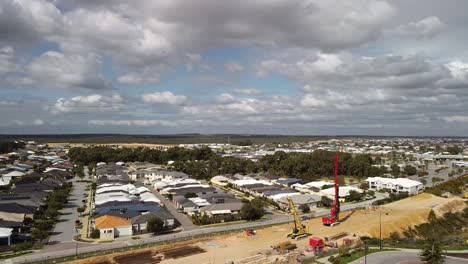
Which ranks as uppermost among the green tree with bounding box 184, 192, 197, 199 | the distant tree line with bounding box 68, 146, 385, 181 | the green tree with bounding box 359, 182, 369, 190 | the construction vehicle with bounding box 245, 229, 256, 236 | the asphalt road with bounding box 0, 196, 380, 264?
the distant tree line with bounding box 68, 146, 385, 181

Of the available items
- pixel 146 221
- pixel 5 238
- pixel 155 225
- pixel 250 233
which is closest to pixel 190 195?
pixel 146 221

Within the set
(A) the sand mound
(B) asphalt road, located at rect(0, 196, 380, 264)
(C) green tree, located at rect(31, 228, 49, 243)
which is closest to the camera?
(B) asphalt road, located at rect(0, 196, 380, 264)

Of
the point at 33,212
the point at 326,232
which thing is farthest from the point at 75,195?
the point at 326,232

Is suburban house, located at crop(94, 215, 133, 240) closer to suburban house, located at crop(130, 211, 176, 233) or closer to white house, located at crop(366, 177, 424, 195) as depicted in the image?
suburban house, located at crop(130, 211, 176, 233)

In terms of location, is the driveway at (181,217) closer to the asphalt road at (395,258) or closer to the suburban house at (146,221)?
the suburban house at (146,221)

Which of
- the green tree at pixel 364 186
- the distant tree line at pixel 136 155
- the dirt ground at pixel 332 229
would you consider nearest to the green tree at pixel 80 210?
the dirt ground at pixel 332 229

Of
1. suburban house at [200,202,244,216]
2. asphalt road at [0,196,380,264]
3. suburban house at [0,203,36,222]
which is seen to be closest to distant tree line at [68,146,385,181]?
suburban house at [200,202,244,216]
